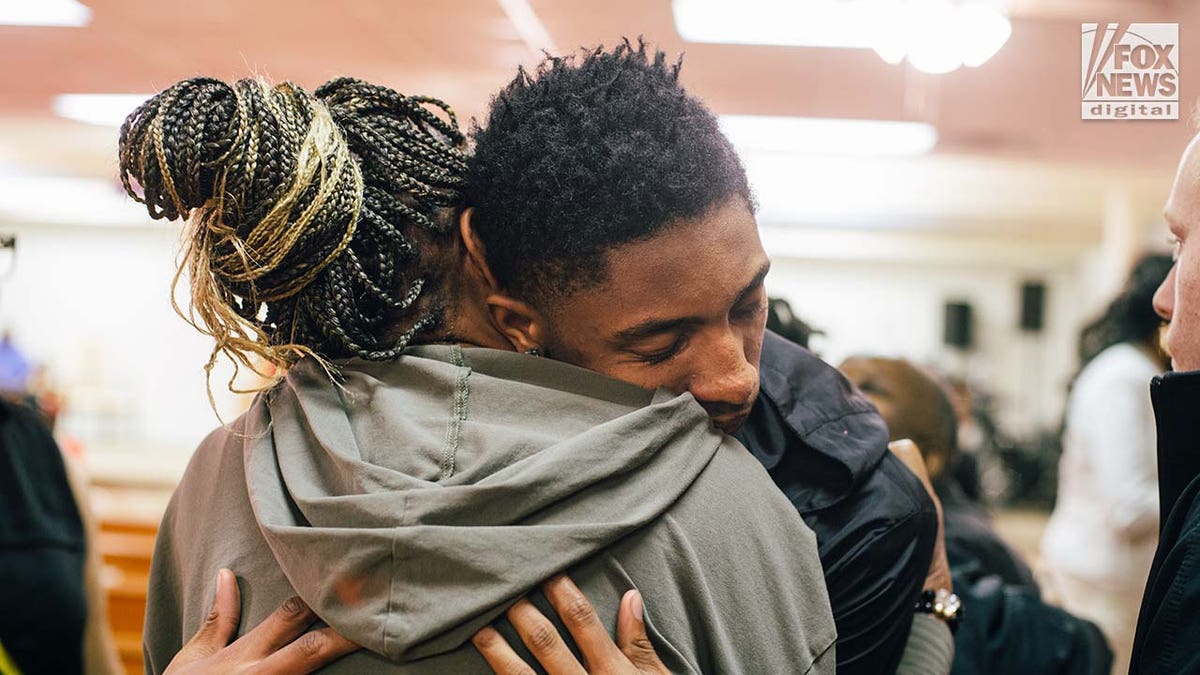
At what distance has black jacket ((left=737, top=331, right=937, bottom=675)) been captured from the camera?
1.07m

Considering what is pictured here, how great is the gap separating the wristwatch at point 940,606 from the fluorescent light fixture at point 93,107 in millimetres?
1362

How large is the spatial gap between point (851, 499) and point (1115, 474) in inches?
79.3

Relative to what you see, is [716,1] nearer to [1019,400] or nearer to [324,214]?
[324,214]

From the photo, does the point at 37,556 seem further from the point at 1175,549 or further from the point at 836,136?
the point at 836,136

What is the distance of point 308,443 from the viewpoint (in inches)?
40.8

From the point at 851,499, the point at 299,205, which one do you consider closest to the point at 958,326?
the point at 851,499

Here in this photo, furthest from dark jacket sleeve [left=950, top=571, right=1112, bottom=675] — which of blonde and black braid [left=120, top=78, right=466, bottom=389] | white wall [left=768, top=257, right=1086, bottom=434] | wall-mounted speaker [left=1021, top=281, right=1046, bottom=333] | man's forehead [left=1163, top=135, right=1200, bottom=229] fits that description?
wall-mounted speaker [left=1021, top=281, right=1046, bottom=333]

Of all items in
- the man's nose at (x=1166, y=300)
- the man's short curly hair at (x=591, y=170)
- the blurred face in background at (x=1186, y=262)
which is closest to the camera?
the man's short curly hair at (x=591, y=170)

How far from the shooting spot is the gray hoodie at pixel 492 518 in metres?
0.90

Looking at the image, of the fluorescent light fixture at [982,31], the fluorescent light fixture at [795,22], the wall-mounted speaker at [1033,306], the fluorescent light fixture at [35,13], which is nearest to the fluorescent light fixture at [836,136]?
the fluorescent light fixture at [795,22]

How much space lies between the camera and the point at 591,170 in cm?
101

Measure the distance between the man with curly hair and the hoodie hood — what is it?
0.18 ft

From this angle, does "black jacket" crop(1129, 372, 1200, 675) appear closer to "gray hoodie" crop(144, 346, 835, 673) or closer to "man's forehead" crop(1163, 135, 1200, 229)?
"man's forehead" crop(1163, 135, 1200, 229)

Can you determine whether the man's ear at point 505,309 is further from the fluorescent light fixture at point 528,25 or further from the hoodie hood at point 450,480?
the fluorescent light fixture at point 528,25
